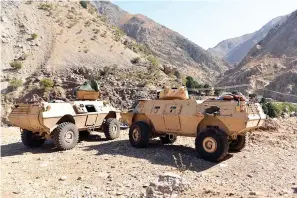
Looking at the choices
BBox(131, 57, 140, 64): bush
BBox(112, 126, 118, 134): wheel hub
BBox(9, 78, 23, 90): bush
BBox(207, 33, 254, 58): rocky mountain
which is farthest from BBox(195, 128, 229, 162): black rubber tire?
BBox(207, 33, 254, 58): rocky mountain

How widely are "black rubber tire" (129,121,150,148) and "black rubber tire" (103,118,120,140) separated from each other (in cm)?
212

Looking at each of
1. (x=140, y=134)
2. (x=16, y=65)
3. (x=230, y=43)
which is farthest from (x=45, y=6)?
(x=230, y=43)

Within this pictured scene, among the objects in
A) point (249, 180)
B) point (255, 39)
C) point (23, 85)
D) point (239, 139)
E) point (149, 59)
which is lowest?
point (249, 180)

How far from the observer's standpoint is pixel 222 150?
8656 mm

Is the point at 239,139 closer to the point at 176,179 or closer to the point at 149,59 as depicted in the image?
the point at 176,179

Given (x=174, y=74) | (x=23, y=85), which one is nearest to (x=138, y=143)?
(x=23, y=85)

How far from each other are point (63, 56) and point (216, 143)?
24808 millimetres

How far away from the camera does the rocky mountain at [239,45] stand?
5332 inches

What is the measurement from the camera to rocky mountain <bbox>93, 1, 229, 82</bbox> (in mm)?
75438

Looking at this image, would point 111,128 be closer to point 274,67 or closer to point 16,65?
point 16,65

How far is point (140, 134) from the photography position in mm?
10602

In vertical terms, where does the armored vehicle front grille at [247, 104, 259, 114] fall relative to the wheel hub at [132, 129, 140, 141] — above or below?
above

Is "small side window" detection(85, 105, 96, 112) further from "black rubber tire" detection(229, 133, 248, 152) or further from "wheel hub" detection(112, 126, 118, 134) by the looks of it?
"black rubber tire" detection(229, 133, 248, 152)

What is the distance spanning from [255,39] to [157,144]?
140 meters
